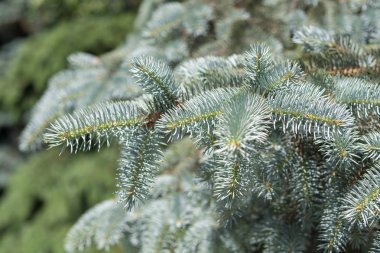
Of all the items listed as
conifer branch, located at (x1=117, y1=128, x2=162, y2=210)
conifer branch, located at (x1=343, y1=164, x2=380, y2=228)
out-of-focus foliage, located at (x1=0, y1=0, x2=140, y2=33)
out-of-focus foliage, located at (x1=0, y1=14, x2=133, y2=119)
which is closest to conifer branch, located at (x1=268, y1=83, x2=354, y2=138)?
Result: conifer branch, located at (x1=343, y1=164, x2=380, y2=228)

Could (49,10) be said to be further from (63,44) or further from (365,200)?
(365,200)

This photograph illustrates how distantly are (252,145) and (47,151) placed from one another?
2.43 metres

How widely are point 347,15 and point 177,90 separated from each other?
2.84 ft

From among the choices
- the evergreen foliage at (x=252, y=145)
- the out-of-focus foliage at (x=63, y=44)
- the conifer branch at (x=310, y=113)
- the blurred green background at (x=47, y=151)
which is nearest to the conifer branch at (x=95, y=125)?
Result: the evergreen foliage at (x=252, y=145)

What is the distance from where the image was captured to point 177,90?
1071mm

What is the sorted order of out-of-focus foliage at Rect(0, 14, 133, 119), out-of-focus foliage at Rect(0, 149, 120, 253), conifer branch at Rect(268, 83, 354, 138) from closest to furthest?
conifer branch at Rect(268, 83, 354, 138), out-of-focus foliage at Rect(0, 149, 120, 253), out-of-focus foliage at Rect(0, 14, 133, 119)

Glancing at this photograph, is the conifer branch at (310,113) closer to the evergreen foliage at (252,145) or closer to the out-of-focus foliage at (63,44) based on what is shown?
the evergreen foliage at (252,145)

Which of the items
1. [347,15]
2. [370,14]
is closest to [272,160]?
[370,14]

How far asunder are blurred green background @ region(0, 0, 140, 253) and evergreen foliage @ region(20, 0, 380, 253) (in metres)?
1.00

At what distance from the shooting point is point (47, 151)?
10.3 feet

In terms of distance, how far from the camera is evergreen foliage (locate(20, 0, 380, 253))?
962 mm

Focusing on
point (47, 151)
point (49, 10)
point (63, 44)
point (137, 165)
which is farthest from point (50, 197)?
point (49, 10)

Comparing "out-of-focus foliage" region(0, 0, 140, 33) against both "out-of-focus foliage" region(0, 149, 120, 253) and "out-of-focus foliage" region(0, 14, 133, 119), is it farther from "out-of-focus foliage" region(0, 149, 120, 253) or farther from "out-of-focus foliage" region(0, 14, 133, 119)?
"out-of-focus foliage" region(0, 149, 120, 253)

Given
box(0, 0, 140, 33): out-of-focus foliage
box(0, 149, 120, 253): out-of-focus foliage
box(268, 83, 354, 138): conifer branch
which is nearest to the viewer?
box(268, 83, 354, 138): conifer branch
